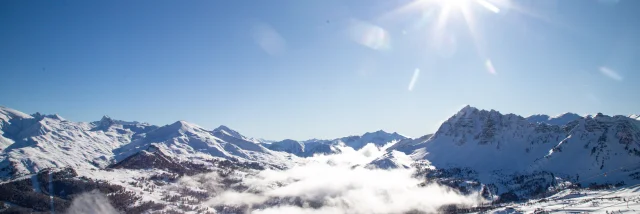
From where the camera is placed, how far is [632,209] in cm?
18712

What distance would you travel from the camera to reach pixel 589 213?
199 meters

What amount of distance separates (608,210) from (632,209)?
38.8 ft

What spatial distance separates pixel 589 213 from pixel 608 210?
9.70 m

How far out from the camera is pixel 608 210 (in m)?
198

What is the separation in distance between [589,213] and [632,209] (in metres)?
18.5
